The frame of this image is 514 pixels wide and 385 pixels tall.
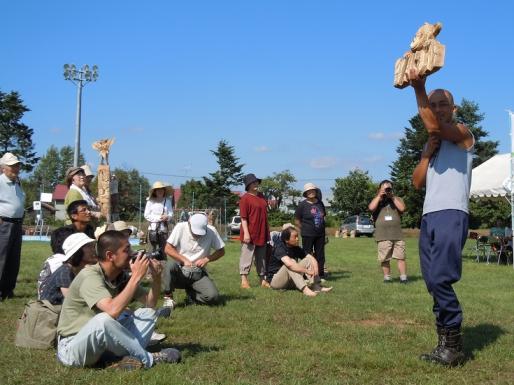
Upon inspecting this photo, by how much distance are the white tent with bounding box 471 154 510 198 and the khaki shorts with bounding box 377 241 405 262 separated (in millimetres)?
5758

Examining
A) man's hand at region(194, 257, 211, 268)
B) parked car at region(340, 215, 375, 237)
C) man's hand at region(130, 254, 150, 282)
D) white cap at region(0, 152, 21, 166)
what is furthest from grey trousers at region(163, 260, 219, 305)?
parked car at region(340, 215, 375, 237)

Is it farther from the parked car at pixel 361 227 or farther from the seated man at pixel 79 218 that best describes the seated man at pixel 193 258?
the parked car at pixel 361 227

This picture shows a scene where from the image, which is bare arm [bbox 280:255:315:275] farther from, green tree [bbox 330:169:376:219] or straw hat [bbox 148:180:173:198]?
green tree [bbox 330:169:376:219]

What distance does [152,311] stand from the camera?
14.7ft

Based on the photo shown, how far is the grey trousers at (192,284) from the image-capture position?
7062 mm

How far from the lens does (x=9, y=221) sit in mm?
7508

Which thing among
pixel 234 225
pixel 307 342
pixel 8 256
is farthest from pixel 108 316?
pixel 234 225

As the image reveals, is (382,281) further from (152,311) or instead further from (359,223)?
(359,223)

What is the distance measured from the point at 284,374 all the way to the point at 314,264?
14.7 ft

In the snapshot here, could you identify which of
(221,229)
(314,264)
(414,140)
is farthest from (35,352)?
(414,140)

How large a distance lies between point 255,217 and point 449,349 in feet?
17.7

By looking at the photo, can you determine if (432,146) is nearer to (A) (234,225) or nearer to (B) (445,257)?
(B) (445,257)

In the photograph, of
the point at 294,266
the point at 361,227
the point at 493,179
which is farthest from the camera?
the point at 361,227

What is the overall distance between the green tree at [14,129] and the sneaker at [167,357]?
4859 cm
